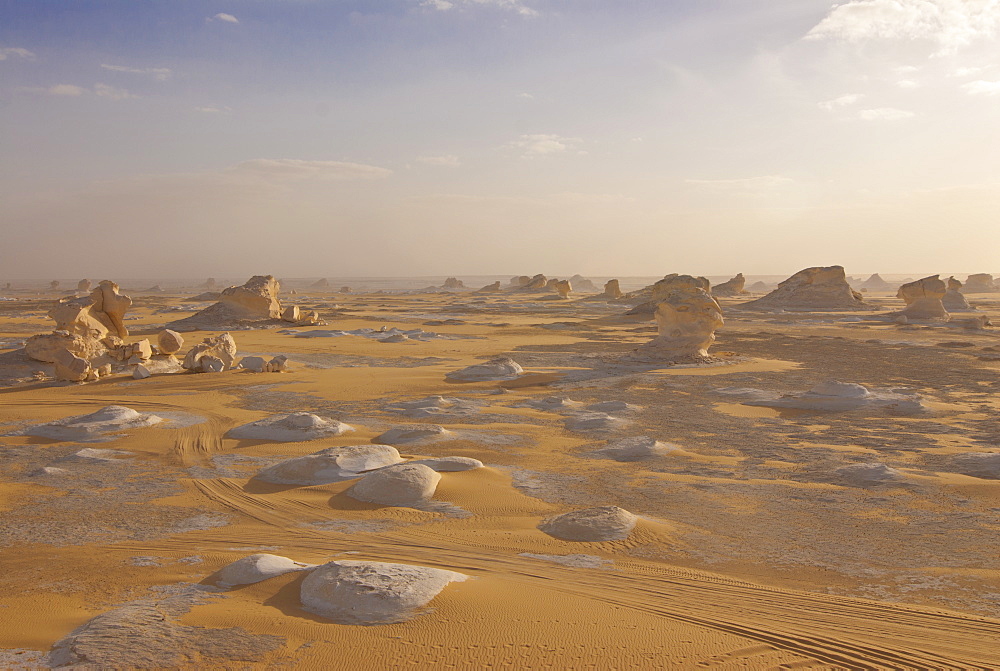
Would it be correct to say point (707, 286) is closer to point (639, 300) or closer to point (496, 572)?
point (639, 300)

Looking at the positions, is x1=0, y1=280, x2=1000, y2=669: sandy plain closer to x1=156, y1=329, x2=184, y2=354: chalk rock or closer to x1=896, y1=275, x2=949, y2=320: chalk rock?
x1=156, y1=329, x2=184, y2=354: chalk rock

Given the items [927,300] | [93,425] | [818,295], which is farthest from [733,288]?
[93,425]

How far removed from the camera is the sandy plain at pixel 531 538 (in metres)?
4.00

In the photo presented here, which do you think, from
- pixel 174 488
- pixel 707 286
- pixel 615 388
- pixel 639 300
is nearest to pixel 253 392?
pixel 174 488

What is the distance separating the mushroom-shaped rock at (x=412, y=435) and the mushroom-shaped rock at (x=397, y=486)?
2.05 meters

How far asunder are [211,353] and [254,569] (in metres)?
12.4

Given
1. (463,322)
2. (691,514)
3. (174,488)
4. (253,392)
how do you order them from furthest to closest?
(463,322) → (253,392) → (174,488) → (691,514)

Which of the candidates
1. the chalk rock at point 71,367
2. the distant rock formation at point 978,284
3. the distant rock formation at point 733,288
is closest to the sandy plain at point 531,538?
the chalk rock at point 71,367

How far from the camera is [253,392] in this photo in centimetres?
1337

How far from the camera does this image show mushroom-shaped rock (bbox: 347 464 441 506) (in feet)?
→ 22.5

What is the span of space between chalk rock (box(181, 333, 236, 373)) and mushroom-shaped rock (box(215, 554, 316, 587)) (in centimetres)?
1180

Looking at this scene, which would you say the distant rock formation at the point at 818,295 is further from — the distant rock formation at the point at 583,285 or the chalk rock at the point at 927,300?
Result: the distant rock formation at the point at 583,285

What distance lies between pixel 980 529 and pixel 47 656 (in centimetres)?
740

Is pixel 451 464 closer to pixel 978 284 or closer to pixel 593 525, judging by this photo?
pixel 593 525
